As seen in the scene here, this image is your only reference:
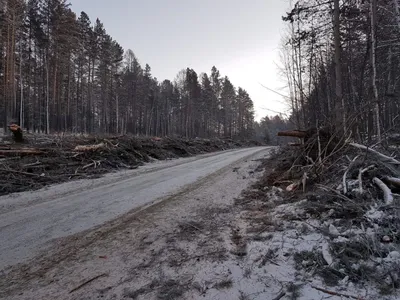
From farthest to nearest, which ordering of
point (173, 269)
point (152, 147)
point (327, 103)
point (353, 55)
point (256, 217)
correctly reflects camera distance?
1. point (152, 147)
2. point (353, 55)
3. point (327, 103)
4. point (256, 217)
5. point (173, 269)

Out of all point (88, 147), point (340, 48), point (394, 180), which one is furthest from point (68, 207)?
point (340, 48)

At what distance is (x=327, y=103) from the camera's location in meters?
13.7

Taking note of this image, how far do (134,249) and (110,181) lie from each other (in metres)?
5.42

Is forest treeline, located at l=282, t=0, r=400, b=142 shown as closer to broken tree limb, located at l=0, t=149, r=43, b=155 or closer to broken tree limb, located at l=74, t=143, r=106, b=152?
broken tree limb, located at l=74, t=143, r=106, b=152

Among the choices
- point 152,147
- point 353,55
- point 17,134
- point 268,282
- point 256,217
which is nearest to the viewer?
point 268,282

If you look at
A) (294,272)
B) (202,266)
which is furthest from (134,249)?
(294,272)

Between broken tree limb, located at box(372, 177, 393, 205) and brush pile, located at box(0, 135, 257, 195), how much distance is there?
28.0ft

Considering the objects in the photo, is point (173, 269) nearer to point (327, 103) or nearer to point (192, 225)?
point (192, 225)

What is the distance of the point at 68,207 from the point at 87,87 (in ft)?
124

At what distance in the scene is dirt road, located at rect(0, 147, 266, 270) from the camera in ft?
12.7

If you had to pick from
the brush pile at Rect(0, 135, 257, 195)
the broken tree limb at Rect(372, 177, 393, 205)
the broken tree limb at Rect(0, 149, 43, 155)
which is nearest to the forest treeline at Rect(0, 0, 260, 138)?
the brush pile at Rect(0, 135, 257, 195)

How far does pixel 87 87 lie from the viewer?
39188 mm

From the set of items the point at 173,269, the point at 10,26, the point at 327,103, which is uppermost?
the point at 10,26

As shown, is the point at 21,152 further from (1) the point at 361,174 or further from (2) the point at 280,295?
(1) the point at 361,174
